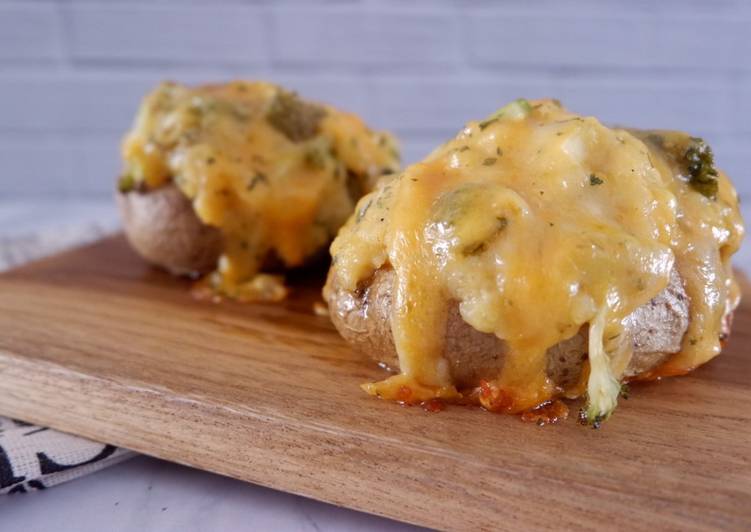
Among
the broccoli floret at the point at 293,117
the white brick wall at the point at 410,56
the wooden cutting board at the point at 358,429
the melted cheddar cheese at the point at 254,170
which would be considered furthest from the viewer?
the white brick wall at the point at 410,56

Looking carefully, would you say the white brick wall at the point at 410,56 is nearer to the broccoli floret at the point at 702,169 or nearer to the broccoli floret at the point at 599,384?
the broccoli floret at the point at 702,169

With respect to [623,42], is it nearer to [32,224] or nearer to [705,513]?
[32,224]

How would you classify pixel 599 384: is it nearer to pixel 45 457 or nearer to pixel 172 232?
pixel 45 457

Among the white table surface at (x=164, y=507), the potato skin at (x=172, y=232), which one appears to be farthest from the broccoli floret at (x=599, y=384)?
the potato skin at (x=172, y=232)

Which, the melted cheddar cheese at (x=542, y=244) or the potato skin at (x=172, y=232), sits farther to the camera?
the potato skin at (x=172, y=232)

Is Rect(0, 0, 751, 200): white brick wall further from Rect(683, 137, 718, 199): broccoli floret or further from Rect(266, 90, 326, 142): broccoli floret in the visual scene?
Rect(683, 137, 718, 199): broccoli floret

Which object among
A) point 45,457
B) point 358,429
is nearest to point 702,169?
point 358,429
